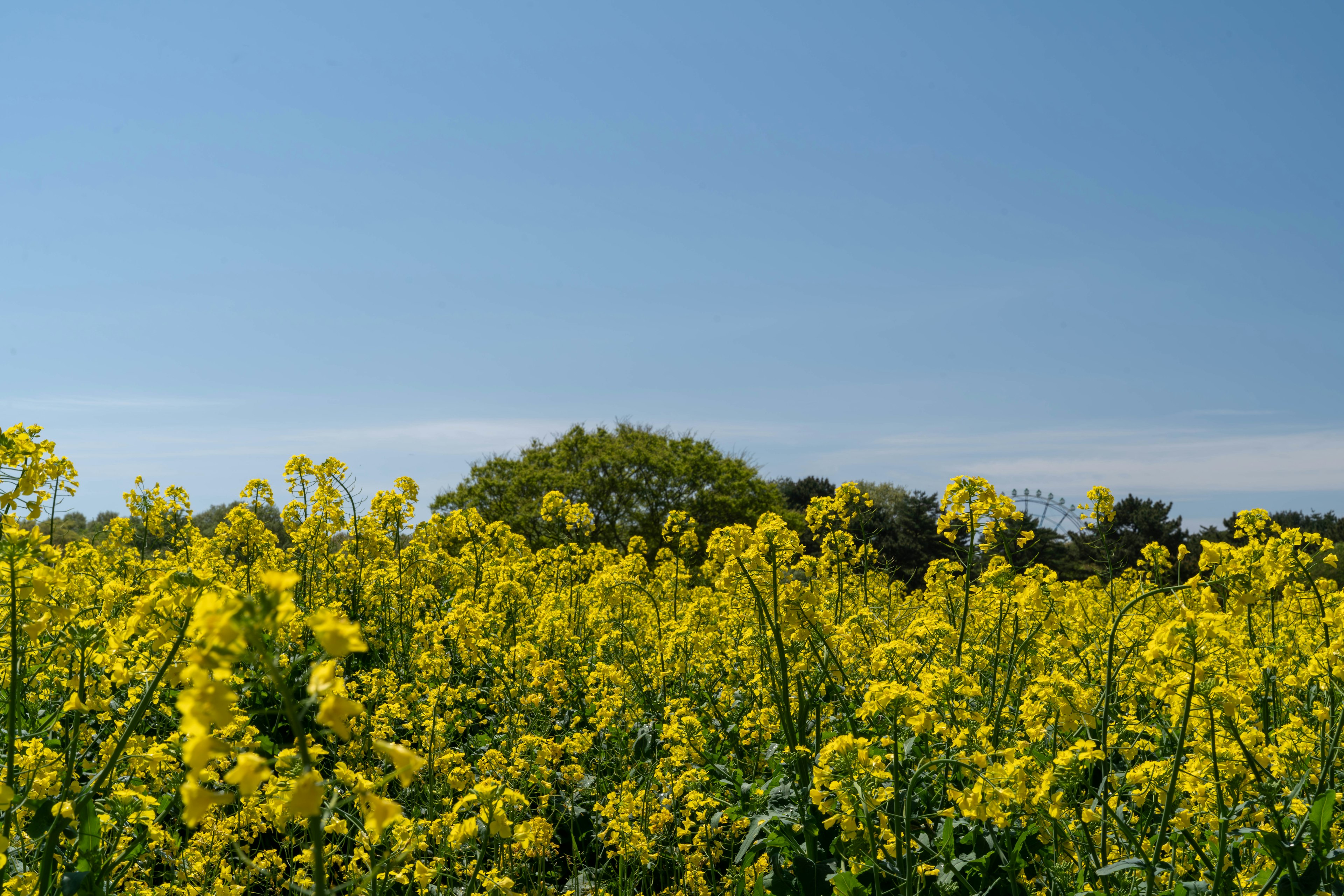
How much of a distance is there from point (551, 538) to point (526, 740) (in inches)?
630

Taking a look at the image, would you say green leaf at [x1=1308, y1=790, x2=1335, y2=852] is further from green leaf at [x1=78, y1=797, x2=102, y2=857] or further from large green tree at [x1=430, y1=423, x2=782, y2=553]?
large green tree at [x1=430, y1=423, x2=782, y2=553]

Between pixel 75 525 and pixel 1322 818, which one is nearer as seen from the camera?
pixel 1322 818

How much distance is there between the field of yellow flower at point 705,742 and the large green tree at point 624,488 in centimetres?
1499

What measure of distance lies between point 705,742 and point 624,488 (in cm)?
1683

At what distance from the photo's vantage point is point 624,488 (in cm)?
2116

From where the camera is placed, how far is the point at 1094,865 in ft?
9.25

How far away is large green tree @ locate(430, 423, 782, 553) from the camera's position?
2092 centimetres

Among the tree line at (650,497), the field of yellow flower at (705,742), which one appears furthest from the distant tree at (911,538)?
the field of yellow flower at (705,742)

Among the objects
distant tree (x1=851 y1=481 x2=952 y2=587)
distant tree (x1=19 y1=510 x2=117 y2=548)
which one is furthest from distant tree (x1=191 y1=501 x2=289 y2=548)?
distant tree (x1=851 y1=481 x2=952 y2=587)

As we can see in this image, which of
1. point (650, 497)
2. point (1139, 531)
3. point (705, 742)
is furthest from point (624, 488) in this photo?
point (705, 742)

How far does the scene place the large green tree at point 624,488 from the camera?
68.6ft

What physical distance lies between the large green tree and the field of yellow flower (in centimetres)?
1499

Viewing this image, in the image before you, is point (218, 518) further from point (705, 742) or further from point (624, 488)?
point (705, 742)

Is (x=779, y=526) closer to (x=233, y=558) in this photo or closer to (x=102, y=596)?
(x=102, y=596)
